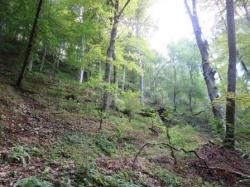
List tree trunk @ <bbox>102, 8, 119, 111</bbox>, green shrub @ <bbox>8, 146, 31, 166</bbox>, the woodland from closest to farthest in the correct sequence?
green shrub @ <bbox>8, 146, 31, 166</bbox>
the woodland
tree trunk @ <bbox>102, 8, 119, 111</bbox>

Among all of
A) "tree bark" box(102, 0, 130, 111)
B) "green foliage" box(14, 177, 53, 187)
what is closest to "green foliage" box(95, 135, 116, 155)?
"green foliage" box(14, 177, 53, 187)

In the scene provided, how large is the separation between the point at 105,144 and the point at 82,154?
172 cm

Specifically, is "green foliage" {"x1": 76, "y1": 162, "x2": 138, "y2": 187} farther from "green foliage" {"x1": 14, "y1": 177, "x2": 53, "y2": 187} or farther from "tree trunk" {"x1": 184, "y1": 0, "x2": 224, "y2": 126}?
"tree trunk" {"x1": 184, "y1": 0, "x2": 224, "y2": 126}

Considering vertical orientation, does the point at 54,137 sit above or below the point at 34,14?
below

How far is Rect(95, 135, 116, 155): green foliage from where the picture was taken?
10.3 m

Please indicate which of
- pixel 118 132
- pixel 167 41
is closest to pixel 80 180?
pixel 118 132

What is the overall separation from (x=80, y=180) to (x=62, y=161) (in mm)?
1422

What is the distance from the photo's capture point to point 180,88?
38.5 meters

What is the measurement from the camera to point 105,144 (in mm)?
10719

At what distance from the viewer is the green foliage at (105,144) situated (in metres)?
10.3

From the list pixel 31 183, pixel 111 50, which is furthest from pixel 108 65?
pixel 31 183

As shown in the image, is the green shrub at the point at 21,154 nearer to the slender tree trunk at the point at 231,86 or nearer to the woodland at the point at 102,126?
the woodland at the point at 102,126

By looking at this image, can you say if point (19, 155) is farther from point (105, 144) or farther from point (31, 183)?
point (105, 144)

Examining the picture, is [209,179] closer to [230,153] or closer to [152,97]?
[230,153]
